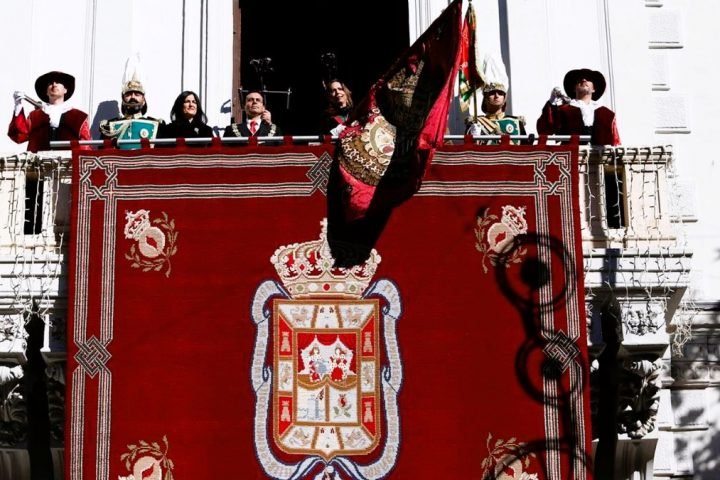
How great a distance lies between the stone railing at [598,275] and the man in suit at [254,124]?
1612 millimetres

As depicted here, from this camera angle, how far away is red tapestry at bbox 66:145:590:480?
49.9ft

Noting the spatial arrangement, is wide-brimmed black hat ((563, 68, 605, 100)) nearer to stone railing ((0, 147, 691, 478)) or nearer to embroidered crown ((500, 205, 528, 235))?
stone railing ((0, 147, 691, 478))

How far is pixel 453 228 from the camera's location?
615 inches

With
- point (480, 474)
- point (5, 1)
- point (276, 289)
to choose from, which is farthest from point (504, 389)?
point (5, 1)

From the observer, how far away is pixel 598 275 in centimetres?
1571

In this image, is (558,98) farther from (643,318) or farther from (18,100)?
(18,100)

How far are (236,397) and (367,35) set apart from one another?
774 centimetres

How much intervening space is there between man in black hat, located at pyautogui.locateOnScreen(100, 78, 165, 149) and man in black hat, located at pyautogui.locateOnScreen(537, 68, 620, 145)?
3.62 meters

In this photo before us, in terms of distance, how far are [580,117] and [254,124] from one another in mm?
3032

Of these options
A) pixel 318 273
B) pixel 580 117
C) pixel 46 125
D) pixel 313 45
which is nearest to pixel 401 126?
pixel 318 273

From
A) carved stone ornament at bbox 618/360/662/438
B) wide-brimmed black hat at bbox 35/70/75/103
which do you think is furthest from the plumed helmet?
carved stone ornament at bbox 618/360/662/438

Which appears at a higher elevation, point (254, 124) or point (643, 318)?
point (254, 124)

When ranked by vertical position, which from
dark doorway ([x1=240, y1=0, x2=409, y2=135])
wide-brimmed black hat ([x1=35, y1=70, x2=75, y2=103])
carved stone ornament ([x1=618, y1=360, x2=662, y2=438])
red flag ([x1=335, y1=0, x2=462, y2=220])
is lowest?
carved stone ornament ([x1=618, y1=360, x2=662, y2=438])

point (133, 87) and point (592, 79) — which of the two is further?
point (592, 79)
